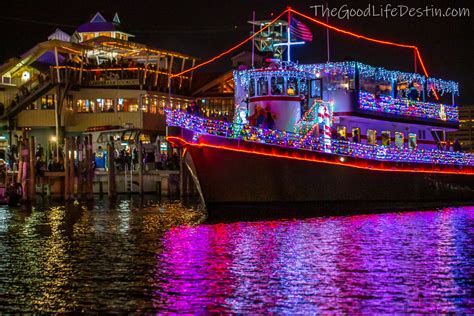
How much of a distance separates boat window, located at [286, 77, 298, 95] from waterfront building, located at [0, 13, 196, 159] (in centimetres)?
3268

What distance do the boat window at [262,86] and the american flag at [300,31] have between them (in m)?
3.11

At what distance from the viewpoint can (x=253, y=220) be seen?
31.6m

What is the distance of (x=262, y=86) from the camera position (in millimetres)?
37375

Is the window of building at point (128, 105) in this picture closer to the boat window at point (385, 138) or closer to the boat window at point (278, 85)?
the boat window at point (385, 138)

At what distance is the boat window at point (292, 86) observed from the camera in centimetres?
3747

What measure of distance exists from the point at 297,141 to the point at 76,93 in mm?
42067

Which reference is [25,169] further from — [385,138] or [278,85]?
[385,138]

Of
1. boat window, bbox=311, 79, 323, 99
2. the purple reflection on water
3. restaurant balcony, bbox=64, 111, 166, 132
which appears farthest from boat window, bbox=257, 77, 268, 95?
restaurant balcony, bbox=64, 111, 166, 132

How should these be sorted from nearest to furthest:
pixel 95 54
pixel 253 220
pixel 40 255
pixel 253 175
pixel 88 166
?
pixel 40 255
pixel 253 220
pixel 253 175
pixel 88 166
pixel 95 54

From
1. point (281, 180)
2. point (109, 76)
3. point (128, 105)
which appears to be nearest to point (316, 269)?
point (281, 180)

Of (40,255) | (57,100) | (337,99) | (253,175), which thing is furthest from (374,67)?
(57,100)

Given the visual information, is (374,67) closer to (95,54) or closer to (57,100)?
(57,100)

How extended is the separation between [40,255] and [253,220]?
11370mm

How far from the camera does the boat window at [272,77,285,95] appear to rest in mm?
37375
